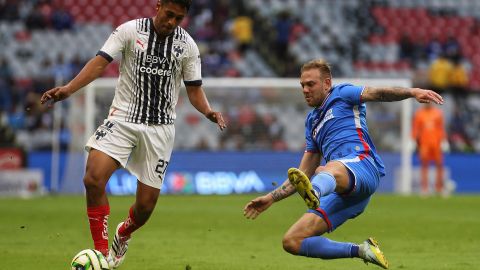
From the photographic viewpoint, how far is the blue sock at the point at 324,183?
7080mm

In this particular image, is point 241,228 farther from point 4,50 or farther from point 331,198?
point 4,50

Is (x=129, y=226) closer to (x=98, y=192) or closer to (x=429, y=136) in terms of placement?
(x=98, y=192)

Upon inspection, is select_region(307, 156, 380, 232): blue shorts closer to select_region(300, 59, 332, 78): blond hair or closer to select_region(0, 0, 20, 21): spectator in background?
select_region(300, 59, 332, 78): blond hair

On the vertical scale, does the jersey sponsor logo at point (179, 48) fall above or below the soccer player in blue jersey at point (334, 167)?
above

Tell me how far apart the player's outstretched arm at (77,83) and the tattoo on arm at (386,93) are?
2.28 m

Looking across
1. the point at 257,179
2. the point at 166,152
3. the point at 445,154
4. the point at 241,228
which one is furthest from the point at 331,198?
the point at 445,154

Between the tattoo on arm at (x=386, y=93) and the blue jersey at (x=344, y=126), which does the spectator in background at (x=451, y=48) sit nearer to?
the blue jersey at (x=344, y=126)

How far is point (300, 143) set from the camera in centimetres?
2280

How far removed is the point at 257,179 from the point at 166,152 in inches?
564

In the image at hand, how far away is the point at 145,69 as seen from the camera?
8258 mm

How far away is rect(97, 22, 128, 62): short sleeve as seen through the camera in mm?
8125

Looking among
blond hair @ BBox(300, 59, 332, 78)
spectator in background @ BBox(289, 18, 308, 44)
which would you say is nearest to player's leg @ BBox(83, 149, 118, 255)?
blond hair @ BBox(300, 59, 332, 78)

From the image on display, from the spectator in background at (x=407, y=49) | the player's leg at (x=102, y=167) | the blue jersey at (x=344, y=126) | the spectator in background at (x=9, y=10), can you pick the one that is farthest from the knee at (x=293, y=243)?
the spectator in background at (x=407, y=49)

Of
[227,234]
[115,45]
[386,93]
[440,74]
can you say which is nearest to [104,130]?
[115,45]
